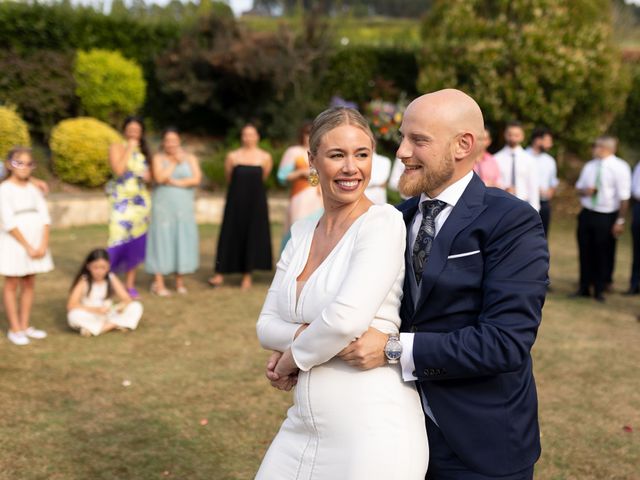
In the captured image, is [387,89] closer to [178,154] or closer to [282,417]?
[178,154]

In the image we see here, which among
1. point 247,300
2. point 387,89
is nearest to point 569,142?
point 387,89

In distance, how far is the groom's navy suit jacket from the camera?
2.46m

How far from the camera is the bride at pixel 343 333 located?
→ 2490mm

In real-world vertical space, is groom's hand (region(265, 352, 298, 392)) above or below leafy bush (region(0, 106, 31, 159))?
below

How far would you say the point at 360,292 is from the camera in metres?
2.45

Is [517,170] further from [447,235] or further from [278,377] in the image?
[278,377]

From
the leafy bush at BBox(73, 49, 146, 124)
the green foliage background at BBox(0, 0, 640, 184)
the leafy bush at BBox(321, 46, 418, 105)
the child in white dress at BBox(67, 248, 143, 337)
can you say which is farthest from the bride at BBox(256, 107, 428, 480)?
the leafy bush at BBox(321, 46, 418, 105)

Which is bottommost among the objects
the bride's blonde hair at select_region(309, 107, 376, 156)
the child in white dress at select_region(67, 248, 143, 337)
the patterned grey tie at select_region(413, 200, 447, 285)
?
the child in white dress at select_region(67, 248, 143, 337)

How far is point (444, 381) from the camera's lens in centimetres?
262

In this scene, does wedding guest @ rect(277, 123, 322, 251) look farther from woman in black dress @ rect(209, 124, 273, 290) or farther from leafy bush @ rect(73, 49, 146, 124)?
leafy bush @ rect(73, 49, 146, 124)

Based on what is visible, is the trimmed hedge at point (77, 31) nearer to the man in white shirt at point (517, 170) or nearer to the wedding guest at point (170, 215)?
the wedding guest at point (170, 215)

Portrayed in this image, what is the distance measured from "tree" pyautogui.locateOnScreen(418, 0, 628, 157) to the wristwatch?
1608 cm

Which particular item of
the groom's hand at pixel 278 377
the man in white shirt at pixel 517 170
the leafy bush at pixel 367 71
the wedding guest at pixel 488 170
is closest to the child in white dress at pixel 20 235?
the wedding guest at pixel 488 170

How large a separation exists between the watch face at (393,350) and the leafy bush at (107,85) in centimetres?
1707
